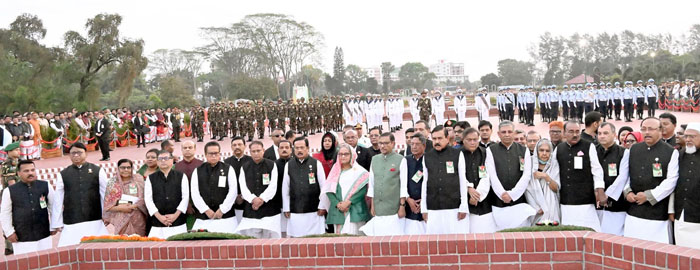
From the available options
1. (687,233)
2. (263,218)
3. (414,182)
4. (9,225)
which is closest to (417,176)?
(414,182)

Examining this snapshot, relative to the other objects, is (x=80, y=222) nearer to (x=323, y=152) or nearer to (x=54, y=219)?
(x=54, y=219)

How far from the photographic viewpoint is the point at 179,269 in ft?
13.0

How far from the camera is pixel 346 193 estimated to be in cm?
635

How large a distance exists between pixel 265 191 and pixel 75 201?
6.69ft

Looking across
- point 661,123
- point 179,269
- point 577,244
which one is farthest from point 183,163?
point 661,123

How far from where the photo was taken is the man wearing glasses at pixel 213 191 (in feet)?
20.6

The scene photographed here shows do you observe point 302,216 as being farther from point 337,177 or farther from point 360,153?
point 360,153

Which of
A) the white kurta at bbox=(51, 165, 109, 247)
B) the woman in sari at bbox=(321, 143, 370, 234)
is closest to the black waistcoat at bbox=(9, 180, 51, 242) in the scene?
the white kurta at bbox=(51, 165, 109, 247)

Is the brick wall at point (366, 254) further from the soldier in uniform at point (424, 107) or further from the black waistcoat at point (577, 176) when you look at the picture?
the soldier in uniform at point (424, 107)

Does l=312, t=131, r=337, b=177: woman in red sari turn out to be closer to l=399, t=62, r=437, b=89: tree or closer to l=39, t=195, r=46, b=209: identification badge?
l=39, t=195, r=46, b=209: identification badge

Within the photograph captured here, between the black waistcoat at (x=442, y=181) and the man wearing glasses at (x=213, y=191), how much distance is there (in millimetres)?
2126

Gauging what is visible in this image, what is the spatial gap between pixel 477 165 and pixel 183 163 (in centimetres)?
332

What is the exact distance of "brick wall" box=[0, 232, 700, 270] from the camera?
11.8 ft

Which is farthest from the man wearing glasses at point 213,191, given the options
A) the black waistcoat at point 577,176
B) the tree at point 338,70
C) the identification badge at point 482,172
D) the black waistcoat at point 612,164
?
the tree at point 338,70
